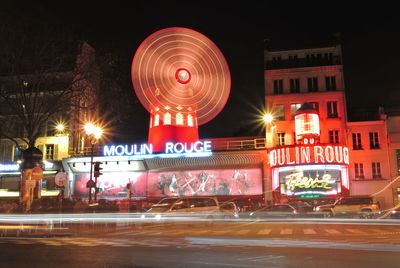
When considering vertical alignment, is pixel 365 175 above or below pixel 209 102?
below

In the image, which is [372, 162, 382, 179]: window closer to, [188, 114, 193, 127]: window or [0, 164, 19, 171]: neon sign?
[188, 114, 193, 127]: window

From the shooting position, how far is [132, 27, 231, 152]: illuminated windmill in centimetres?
3597

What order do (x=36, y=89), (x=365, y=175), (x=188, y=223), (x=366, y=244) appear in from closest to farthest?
(x=366, y=244), (x=188, y=223), (x=36, y=89), (x=365, y=175)

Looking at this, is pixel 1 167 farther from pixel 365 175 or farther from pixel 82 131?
pixel 365 175

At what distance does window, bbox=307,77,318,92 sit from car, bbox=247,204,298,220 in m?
15.2

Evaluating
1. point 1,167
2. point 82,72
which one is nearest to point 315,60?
point 82,72

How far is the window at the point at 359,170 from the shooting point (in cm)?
3612

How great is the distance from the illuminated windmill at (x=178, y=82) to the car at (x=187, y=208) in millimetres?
15447

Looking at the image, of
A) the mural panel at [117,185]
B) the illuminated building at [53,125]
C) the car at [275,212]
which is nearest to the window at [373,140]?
the car at [275,212]

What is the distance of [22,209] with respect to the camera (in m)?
23.2

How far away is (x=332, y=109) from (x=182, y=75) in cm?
1368

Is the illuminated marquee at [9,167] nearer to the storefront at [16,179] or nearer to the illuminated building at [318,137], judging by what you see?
the storefront at [16,179]

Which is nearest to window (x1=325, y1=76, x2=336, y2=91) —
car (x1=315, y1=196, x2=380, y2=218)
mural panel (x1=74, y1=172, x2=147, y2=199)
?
car (x1=315, y1=196, x2=380, y2=218)

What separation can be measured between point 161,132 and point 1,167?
17.0 metres
